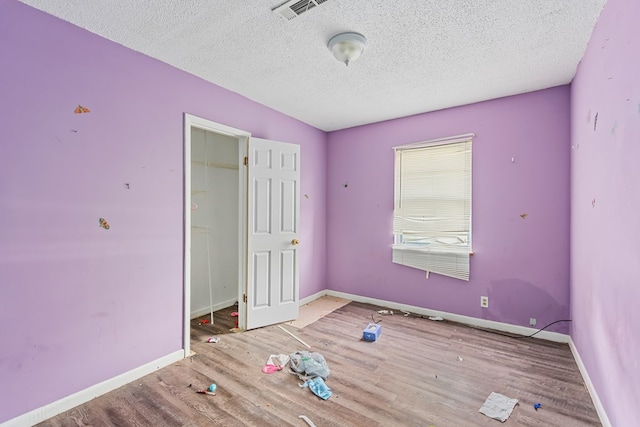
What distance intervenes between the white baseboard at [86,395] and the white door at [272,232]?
3.09 ft

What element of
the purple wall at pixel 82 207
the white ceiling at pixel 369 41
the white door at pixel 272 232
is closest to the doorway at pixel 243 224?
the white door at pixel 272 232

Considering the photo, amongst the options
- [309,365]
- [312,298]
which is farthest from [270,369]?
[312,298]

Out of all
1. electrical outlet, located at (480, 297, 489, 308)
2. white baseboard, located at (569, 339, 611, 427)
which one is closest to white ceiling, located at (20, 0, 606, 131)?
electrical outlet, located at (480, 297, 489, 308)

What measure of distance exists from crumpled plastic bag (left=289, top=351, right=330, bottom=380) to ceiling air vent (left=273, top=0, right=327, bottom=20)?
255 centimetres

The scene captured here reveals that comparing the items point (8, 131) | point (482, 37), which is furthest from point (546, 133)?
point (8, 131)

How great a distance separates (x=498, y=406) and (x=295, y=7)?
290cm

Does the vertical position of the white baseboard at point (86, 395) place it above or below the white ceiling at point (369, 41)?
below

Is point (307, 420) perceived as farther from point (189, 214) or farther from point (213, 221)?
point (213, 221)

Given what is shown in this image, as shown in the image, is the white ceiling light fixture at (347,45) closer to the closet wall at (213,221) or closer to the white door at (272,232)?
the white door at (272,232)

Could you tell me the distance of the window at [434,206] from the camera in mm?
3398

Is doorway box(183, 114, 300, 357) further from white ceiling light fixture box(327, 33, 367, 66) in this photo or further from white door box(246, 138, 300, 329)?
white ceiling light fixture box(327, 33, 367, 66)

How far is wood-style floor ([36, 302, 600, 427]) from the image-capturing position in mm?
1843

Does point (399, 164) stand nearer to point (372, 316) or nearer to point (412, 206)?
point (412, 206)

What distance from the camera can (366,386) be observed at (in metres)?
2.18
